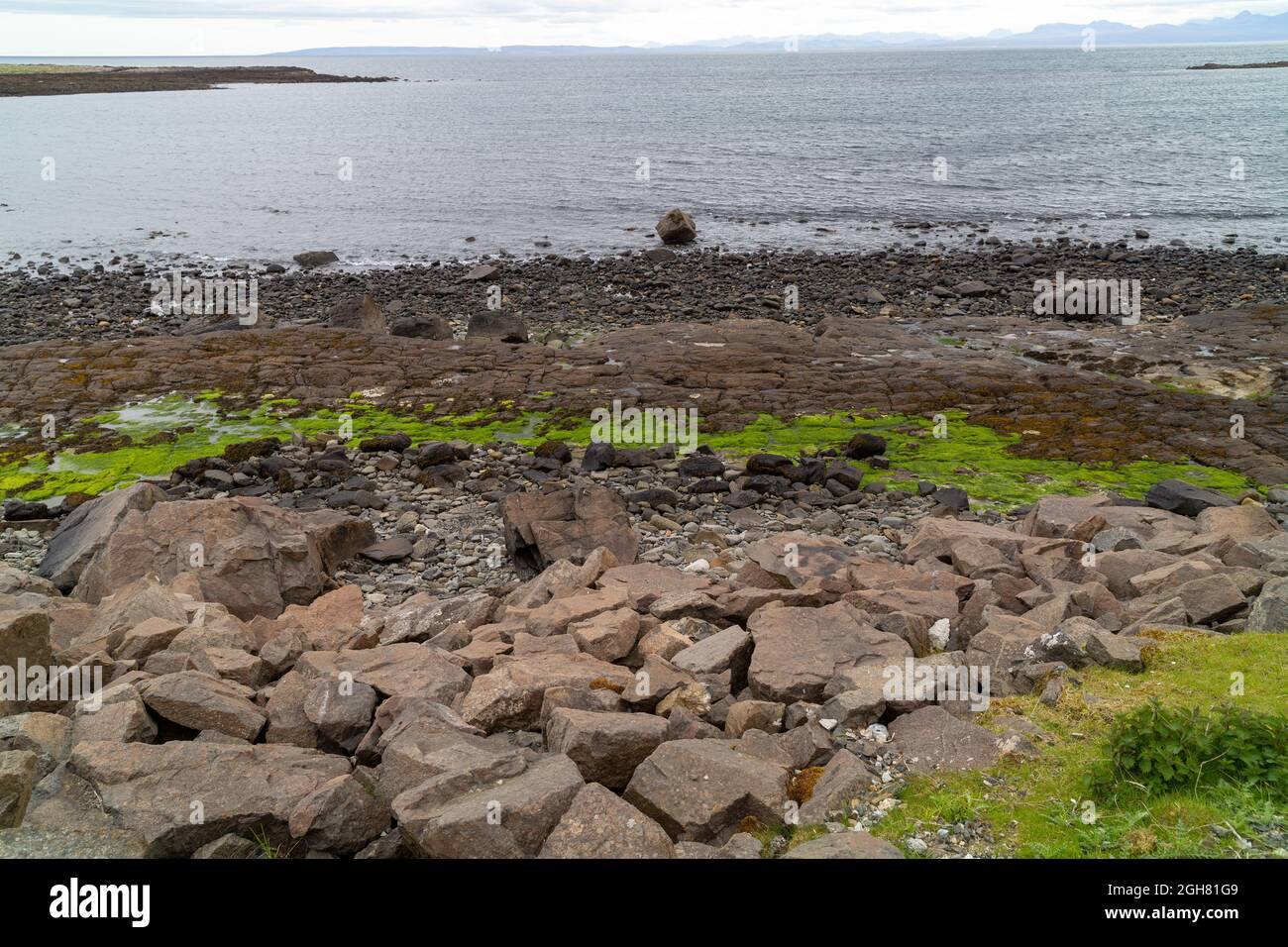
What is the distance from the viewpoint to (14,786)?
7152 mm

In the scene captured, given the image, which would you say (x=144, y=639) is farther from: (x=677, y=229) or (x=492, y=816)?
(x=677, y=229)

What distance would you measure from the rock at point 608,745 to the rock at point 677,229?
43228 millimetres

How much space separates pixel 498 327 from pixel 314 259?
20869 mm

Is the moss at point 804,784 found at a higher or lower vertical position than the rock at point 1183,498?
lower

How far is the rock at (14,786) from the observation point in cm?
709

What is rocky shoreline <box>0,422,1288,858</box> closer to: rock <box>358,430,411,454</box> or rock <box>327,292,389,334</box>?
rock <box>358,430,411,454</box>

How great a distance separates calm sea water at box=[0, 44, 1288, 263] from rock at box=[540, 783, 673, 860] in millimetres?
44076

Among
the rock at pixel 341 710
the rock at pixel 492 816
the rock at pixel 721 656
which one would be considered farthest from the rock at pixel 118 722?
the rock at pixel 721 656

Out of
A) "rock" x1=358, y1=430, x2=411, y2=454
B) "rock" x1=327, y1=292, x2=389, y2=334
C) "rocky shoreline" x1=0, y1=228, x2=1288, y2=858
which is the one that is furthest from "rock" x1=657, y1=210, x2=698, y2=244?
"rock" x1=358, y1=430, x2=411, y2=454

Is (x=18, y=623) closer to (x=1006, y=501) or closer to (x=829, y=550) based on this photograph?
(x=829, y=550)

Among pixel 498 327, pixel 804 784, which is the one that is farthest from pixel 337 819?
pixel 498 327

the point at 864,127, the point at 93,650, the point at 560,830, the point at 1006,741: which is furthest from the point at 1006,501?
the point at 864,127

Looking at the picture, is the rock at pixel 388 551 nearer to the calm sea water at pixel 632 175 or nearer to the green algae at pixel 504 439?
the green algae at pixel 504 439

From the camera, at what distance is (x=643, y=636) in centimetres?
1147
